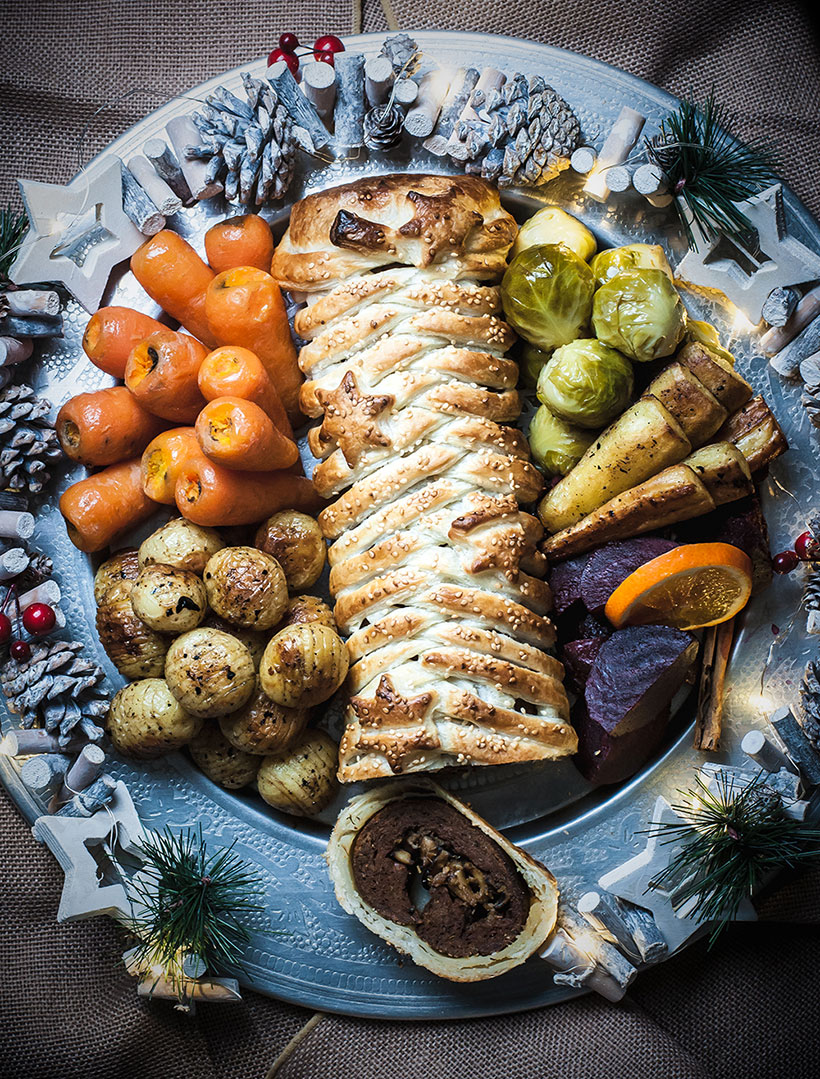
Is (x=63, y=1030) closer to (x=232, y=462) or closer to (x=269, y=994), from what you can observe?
(x=269, y=994)

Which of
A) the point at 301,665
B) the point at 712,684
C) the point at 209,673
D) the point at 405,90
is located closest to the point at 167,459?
the point at 209,673

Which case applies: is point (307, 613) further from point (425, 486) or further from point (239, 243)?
point (239, 243)

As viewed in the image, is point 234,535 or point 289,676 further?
point 234,535

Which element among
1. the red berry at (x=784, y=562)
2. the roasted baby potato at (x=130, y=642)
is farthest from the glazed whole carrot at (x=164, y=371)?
the red berry at (x=784, y=562)

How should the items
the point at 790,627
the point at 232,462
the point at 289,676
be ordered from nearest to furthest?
the point at 289,676
the point at 232,462
the point at 790,627

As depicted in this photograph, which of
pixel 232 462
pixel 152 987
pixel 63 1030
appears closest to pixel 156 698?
pixel 232 462

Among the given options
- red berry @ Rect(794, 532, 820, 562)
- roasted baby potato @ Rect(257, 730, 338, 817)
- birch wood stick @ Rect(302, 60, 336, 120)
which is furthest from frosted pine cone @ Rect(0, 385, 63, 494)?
red berry @ Rect(794, 532, 820, 562)

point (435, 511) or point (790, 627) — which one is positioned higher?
point (435, 511)
